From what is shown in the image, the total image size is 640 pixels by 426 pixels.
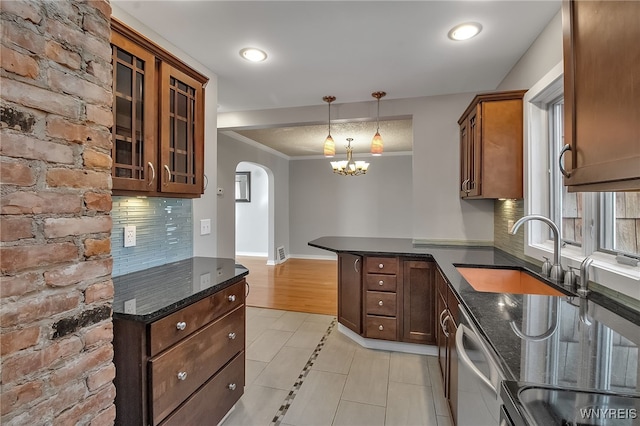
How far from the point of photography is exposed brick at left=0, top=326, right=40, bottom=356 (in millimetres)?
Result: 753

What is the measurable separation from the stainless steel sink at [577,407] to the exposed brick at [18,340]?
122 cm

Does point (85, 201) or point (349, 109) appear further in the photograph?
point (349, 109)

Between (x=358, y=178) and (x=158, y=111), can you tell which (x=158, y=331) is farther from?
(x=358, y=178)

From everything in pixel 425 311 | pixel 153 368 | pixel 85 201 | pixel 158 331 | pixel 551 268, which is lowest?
pixel 425 311

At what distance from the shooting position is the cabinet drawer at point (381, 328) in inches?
107

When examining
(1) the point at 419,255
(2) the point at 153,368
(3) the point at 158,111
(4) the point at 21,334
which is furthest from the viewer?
(1) the point at 419,255

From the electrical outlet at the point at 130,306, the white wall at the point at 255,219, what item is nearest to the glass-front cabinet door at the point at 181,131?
the electrical outlet at the point at 130,306

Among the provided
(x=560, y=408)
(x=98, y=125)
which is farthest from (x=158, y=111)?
(x=560, y=408)

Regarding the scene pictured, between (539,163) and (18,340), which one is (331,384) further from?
(539,163)

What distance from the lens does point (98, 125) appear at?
3.32 feet

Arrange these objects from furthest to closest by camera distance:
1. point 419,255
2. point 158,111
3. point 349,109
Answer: point 349,109 < point 419,255 < point 158,111

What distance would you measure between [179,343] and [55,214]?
780 millimetres

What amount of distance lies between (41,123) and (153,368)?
97 centimetres

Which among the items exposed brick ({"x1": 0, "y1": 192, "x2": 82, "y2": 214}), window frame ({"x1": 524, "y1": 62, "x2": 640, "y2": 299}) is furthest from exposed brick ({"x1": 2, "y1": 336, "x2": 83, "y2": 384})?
window frame ({"x1": 524, "y1": 62, "x2": 640, "y2": 299})
